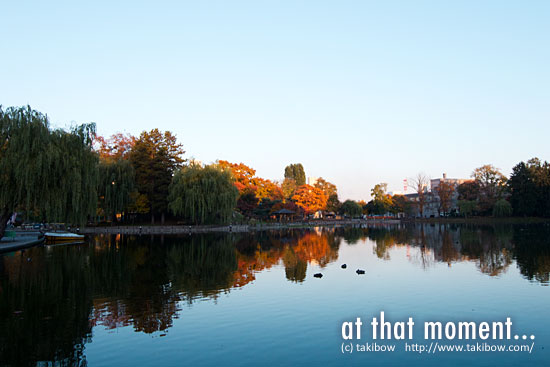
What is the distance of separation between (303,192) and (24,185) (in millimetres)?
60230

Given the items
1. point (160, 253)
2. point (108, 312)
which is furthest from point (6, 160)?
point (108, 312)

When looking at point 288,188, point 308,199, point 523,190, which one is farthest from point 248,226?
point 523,190

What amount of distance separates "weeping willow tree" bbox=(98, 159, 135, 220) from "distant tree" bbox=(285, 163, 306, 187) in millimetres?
69062

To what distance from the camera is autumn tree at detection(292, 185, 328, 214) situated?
80.2 meters

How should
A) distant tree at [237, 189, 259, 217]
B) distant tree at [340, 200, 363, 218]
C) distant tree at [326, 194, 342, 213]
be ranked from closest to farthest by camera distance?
distant tree at [237, 189, 259, 217], distant tree at [326, 194, 342, 213], distant tree at [340, 200, 363, 218]

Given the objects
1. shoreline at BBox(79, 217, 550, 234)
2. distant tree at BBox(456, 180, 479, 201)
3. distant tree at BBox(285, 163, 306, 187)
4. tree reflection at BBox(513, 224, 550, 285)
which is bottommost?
tree reflection at BBox(513, 224, 550, 285)

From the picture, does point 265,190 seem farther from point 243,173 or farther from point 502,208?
point 502,208

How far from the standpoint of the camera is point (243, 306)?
42.3 feet

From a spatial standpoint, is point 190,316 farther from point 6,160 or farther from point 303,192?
point 303,192

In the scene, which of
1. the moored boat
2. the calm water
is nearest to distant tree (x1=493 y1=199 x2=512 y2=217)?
the calm water

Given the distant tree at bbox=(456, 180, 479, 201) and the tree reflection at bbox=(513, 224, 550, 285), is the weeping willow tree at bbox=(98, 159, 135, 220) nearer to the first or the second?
the tree reflection at bbox=(513, 224, 550, 285)

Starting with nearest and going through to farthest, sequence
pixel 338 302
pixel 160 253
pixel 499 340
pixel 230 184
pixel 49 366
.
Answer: pixel 49 366, pixel 499 340, pixel 338 302, pixel 160 253, pixel 230 184

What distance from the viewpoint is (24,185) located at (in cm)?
2380

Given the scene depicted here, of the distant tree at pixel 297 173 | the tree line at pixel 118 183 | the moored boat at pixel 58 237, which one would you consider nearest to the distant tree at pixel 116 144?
the tree line at pixel 118 183
